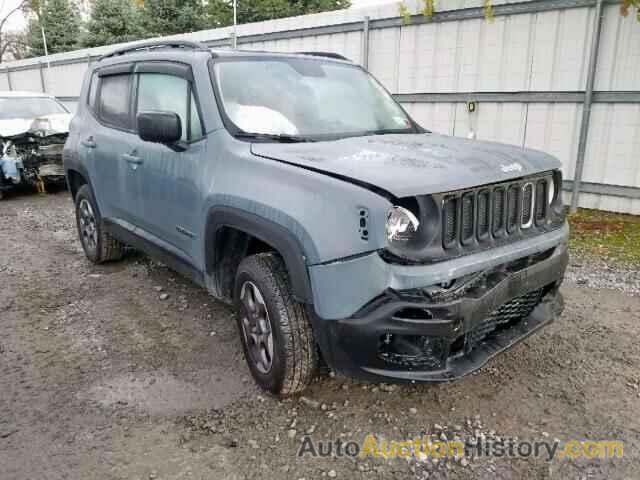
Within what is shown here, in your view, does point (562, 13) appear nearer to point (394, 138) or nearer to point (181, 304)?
point (394, 138)

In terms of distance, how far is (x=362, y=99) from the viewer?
12.6 ft

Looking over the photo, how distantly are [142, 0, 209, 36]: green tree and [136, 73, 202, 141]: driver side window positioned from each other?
59.6 feet

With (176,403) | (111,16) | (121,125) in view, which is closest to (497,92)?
(121,125)

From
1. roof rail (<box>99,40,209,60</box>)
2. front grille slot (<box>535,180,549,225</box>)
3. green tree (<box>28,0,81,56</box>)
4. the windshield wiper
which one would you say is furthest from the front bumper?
green tree (<box>28,0,81,56</box>)

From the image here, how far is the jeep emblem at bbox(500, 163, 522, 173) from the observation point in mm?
2645

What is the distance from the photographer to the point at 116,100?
4.50m

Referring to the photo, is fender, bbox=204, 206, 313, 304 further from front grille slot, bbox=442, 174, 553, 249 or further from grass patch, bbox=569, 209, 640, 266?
grass patch, bbox=569, 209, 640, 266

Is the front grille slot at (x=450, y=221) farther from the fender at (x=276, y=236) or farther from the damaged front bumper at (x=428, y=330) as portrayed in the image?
the fender at (x=276, y=236)

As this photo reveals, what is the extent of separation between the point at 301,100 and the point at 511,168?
145cm

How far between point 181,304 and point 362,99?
222 cm

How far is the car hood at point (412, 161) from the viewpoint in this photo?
2.35 m

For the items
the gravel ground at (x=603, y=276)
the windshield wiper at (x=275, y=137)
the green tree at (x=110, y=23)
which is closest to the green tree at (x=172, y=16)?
the green tree at (x=110, y=23)

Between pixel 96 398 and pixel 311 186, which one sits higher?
pixel 311 186

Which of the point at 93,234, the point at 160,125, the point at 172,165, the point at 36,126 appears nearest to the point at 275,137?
the point at 160,125
